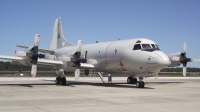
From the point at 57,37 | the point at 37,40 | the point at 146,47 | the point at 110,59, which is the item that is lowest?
the point at 110,59

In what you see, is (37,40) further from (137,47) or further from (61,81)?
(137,47)

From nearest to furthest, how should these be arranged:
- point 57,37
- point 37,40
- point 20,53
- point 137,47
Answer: point 20,53 → point 137,47 → point 37,40 → point 57,37

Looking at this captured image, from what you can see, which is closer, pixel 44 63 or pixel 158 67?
pixel 158 67

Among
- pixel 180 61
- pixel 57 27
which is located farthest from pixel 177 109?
pixel 57 27

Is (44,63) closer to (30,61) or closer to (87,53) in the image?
(30,61)

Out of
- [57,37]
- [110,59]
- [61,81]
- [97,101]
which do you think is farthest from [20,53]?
[57,37]

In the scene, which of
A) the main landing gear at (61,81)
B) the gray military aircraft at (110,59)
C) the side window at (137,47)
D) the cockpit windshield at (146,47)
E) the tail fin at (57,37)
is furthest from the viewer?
the tail fin at (57,37)

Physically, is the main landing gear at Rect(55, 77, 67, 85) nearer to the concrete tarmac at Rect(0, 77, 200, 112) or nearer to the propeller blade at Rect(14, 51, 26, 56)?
the propeller blade at Rect(14, 51, 26, 56)

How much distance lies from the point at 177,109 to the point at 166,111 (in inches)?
30.5

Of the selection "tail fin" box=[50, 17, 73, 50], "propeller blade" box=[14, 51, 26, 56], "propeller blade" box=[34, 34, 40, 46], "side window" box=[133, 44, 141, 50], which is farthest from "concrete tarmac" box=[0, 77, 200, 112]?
"tail fin" box=[50, 17, 73, 50]

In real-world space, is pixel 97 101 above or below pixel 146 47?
below

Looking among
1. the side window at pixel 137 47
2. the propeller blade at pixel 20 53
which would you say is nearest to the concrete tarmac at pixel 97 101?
the propeller blade at pixel 20 53

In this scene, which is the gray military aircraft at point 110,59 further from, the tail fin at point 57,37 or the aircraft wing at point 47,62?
the tail fin at point 57,37

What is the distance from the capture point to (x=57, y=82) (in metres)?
26.7
